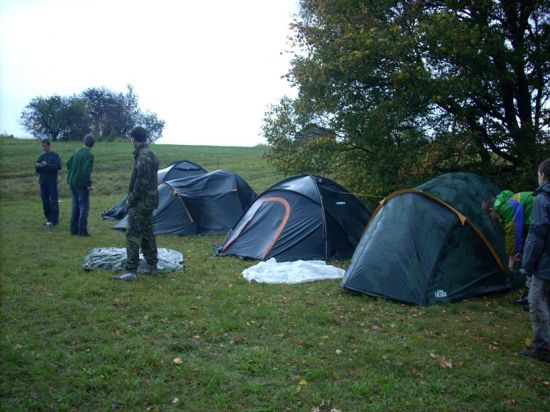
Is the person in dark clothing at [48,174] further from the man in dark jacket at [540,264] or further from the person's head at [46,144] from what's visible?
the man in dark jacket at [540,264]

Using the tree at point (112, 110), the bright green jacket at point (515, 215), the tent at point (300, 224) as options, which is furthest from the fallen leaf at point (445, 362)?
the tree at point (112, 110)

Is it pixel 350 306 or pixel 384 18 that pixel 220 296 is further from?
pixel 384 18

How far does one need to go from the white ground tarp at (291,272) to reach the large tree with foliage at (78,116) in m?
38.2

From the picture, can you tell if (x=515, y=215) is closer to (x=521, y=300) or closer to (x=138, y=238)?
(x=521, y=300)

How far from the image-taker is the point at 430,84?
9.52 metres

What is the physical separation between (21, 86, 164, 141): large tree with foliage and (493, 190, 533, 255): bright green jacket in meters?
41.5

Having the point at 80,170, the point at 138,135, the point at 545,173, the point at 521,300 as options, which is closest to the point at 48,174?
the point at 80,170

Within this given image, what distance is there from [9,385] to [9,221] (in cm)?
1035

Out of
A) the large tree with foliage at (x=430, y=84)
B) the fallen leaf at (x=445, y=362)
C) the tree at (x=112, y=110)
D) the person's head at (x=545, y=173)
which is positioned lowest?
the fallen leaf at (x=445, y=362)

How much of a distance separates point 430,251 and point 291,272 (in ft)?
7.71

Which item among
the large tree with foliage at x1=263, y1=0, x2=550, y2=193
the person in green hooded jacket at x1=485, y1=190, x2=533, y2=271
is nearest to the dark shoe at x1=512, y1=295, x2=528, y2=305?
the person in green hooded jacket at x1=485, y1=190, x2=533, y2=271

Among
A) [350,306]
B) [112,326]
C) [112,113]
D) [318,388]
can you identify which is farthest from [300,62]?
[112,113]

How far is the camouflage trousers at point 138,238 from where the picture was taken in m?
7.62

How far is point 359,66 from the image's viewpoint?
1053cm
